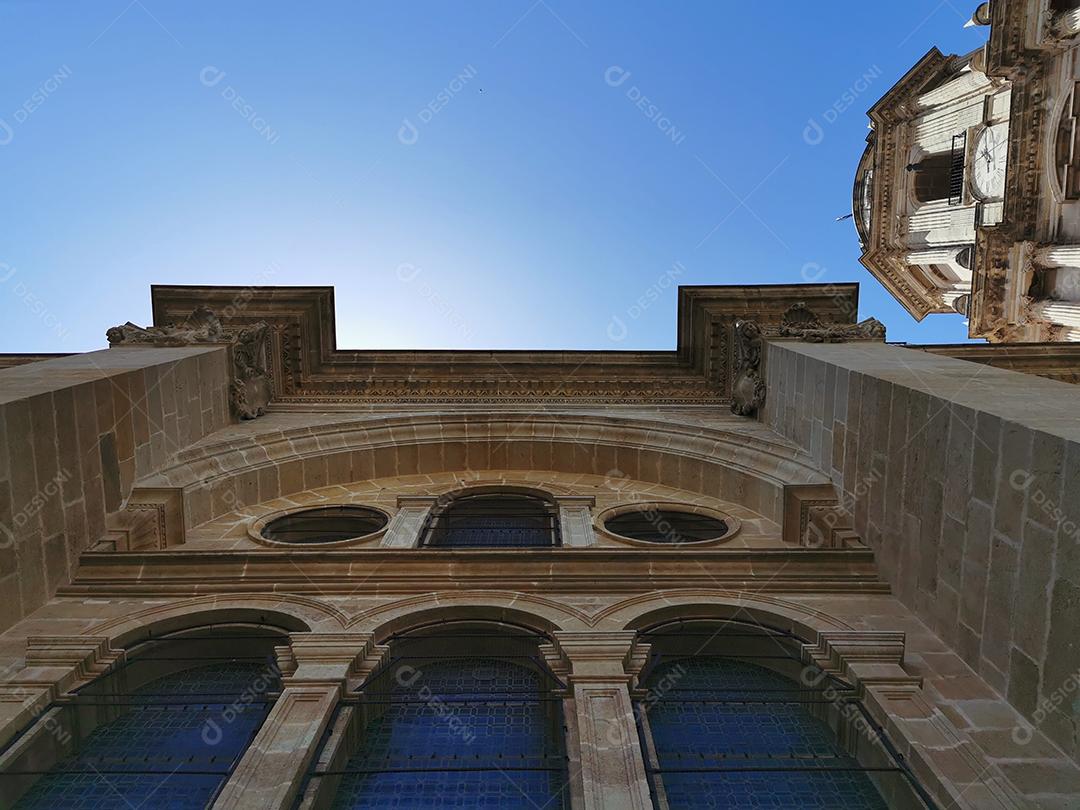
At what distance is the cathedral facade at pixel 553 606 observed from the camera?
6539mm

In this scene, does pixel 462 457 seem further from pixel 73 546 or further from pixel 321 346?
pixel 73 546

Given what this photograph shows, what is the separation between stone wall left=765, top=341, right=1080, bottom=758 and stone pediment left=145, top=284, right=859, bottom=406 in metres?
5.27

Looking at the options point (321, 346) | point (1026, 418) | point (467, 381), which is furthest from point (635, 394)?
point (1026, 418)

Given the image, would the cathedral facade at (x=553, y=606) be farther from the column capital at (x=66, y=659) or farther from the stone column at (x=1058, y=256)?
the stone column at (x=1058, y=256)

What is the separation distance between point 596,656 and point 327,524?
6.31 m

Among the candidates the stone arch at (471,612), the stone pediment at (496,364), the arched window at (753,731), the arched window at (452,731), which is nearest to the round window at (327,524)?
the stone arch at (471,612)

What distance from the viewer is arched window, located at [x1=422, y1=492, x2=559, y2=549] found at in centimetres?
1195

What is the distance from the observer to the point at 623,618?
28.0 ft

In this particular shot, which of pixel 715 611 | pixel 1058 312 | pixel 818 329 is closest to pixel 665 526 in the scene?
pixel 715 611

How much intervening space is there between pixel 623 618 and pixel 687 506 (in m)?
4.54

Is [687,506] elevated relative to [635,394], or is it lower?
lower

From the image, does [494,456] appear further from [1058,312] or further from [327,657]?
[1058,312]

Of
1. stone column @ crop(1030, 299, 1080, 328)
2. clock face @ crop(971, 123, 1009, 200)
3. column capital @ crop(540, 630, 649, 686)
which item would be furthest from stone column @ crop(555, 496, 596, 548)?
clock face @ crop(971, 123, 1009, 200)

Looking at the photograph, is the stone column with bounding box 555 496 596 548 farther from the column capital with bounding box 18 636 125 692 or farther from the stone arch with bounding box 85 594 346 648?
the column capital with bounding box 18 636 125 692
